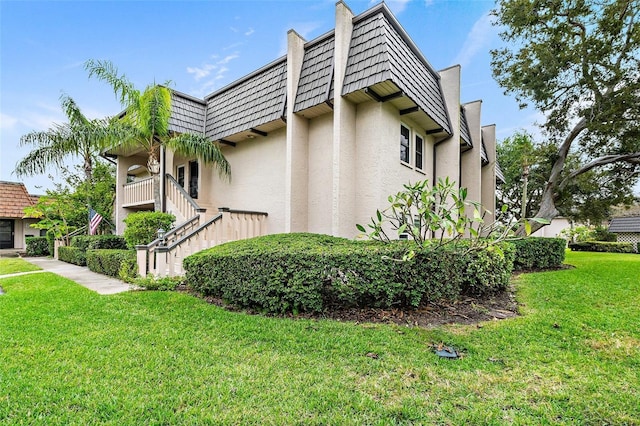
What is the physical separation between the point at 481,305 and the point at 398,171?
4.63m

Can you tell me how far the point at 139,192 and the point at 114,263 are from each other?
195 inches

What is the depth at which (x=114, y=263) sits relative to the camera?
8.60m

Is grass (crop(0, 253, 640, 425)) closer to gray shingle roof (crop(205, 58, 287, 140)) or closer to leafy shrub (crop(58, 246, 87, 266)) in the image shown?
gray shingle roof (crop(205, 58, 287, 140))

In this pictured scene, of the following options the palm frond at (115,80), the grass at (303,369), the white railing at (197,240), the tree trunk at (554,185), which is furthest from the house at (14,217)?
the tree trunk at (554,185)

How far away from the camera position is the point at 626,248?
22266 mm

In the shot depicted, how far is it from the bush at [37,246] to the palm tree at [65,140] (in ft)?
27.8

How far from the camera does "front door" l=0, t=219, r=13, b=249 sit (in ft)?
70.3

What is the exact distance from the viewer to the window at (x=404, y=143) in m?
9.41

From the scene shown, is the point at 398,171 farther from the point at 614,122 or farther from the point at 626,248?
the point at 626,248

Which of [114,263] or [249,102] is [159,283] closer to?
[114,263]

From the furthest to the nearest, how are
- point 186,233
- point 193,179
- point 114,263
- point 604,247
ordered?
point 604,247 → point 193,179 → point 186,233 → point 114,263

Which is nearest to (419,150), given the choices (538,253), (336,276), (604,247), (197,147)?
(538,253)

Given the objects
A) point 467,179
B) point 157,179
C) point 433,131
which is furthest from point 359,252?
point 467,179

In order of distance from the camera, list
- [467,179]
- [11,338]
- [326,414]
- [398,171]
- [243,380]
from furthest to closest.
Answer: [467,179], [398,171], [11,338], [243,380], [326,414]
